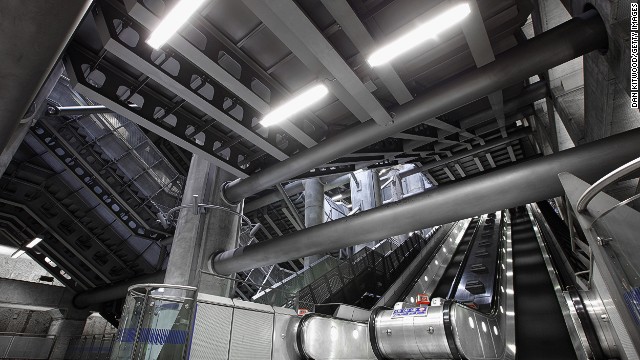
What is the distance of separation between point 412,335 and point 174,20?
7.77 meters

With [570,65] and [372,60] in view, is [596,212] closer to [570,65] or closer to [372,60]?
[372,60]

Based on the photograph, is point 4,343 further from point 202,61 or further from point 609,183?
point 609,183

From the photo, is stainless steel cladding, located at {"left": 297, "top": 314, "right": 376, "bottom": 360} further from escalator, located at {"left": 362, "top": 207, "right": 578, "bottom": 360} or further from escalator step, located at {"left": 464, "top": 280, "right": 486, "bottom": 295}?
escalator step, located at {"left": 464, "top": 280, "right": 486, "bottom": 295}

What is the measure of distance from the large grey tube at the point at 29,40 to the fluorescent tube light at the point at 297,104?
2899 millimetres

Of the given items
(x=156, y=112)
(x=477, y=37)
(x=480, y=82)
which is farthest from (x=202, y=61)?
(x=480, y=82)

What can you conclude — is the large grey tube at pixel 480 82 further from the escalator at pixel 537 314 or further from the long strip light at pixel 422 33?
the escalator at pixel 537 314

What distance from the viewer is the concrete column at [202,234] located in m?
7.55

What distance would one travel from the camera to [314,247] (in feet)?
22.9

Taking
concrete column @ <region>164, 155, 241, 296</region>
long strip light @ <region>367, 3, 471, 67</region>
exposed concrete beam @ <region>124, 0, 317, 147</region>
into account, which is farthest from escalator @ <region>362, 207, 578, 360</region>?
long strip light @ <region>367, 3, 471, 67</region>

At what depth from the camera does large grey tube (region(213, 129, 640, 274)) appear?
447 cm

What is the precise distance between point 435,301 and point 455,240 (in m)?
13.0

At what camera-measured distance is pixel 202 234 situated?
8016 mm

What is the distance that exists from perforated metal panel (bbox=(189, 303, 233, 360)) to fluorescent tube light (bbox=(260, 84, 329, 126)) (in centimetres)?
348

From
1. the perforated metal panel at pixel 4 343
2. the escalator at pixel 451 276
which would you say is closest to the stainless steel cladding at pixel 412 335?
the escalator at pixel 451 276
